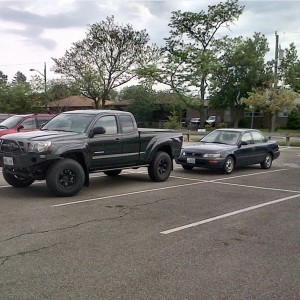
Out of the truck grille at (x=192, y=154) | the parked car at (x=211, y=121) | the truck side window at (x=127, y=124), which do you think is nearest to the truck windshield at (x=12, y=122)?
the truck grille at (x=192, y=154)

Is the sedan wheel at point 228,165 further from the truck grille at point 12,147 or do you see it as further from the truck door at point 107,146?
the truck grille at point 12,147

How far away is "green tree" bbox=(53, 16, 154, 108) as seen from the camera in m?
49.0

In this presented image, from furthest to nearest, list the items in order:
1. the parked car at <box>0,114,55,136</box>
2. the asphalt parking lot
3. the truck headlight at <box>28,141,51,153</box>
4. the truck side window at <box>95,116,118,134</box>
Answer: the parked car at <box>0,114,55,136</box>
the truck side window at <box>95,116,118,134</box>
the truck headlight at <box>28,141,51,153</box>
the asphalt parking lot

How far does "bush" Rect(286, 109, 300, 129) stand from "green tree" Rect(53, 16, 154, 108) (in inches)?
716

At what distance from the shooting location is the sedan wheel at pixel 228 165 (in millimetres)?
12836

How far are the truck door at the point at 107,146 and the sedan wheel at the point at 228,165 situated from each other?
393 centimetres

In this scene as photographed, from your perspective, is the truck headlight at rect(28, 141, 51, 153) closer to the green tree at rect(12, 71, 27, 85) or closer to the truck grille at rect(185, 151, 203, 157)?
the truck grille at rect(185, 151, 203, 157)

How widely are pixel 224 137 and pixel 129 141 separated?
15.8 ft

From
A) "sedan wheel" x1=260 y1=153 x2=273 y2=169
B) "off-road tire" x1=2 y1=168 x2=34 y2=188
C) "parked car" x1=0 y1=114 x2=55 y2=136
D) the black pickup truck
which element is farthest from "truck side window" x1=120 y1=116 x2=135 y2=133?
"parked car" x1=0 y1=114 x2=55 y2=136

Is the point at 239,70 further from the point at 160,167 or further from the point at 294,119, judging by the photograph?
the point at 160,167

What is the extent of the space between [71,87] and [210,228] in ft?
150

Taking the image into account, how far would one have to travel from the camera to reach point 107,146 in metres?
9.79

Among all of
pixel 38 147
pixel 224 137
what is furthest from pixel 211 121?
pixel 38 147

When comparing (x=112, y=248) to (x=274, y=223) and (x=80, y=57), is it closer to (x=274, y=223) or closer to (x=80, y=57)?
(x=274, y=223)
